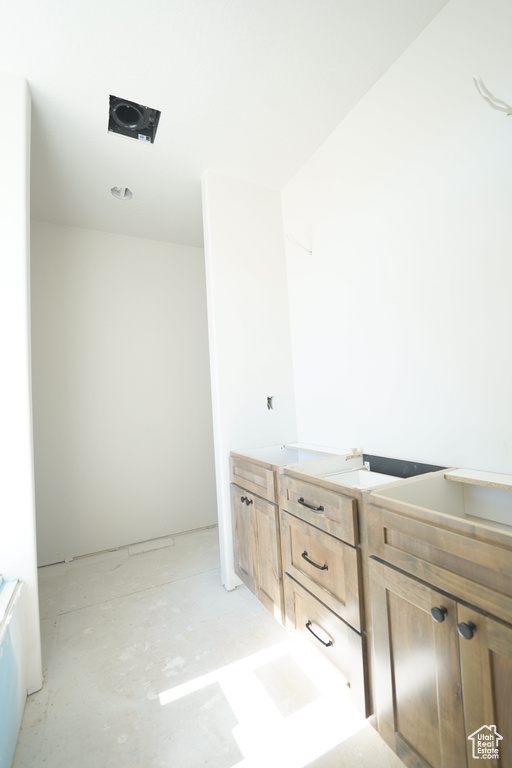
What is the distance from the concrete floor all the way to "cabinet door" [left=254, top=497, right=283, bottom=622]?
6.2 inches

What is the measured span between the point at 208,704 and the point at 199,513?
1.94 m

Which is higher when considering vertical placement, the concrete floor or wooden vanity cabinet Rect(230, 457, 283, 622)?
wooden vanity cabinet Rect(230, 457, 283, 622)

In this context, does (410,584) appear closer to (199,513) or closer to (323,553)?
(323,553)

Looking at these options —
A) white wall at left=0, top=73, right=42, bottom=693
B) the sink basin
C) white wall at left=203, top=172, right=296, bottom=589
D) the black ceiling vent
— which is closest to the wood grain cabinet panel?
the sink basin

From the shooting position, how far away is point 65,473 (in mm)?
2744

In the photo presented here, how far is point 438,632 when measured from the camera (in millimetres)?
866

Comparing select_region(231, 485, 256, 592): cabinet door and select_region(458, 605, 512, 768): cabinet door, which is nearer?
select_region(458, 605, 512, 768): cabinet door

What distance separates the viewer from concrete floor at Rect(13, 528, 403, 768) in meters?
1.13

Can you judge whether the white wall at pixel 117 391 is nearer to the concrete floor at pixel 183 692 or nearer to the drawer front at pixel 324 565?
the concrete floor at pixel 183 692

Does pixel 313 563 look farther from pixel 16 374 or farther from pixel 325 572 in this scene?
pixel 16 374

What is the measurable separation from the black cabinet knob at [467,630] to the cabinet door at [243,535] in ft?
3.97
